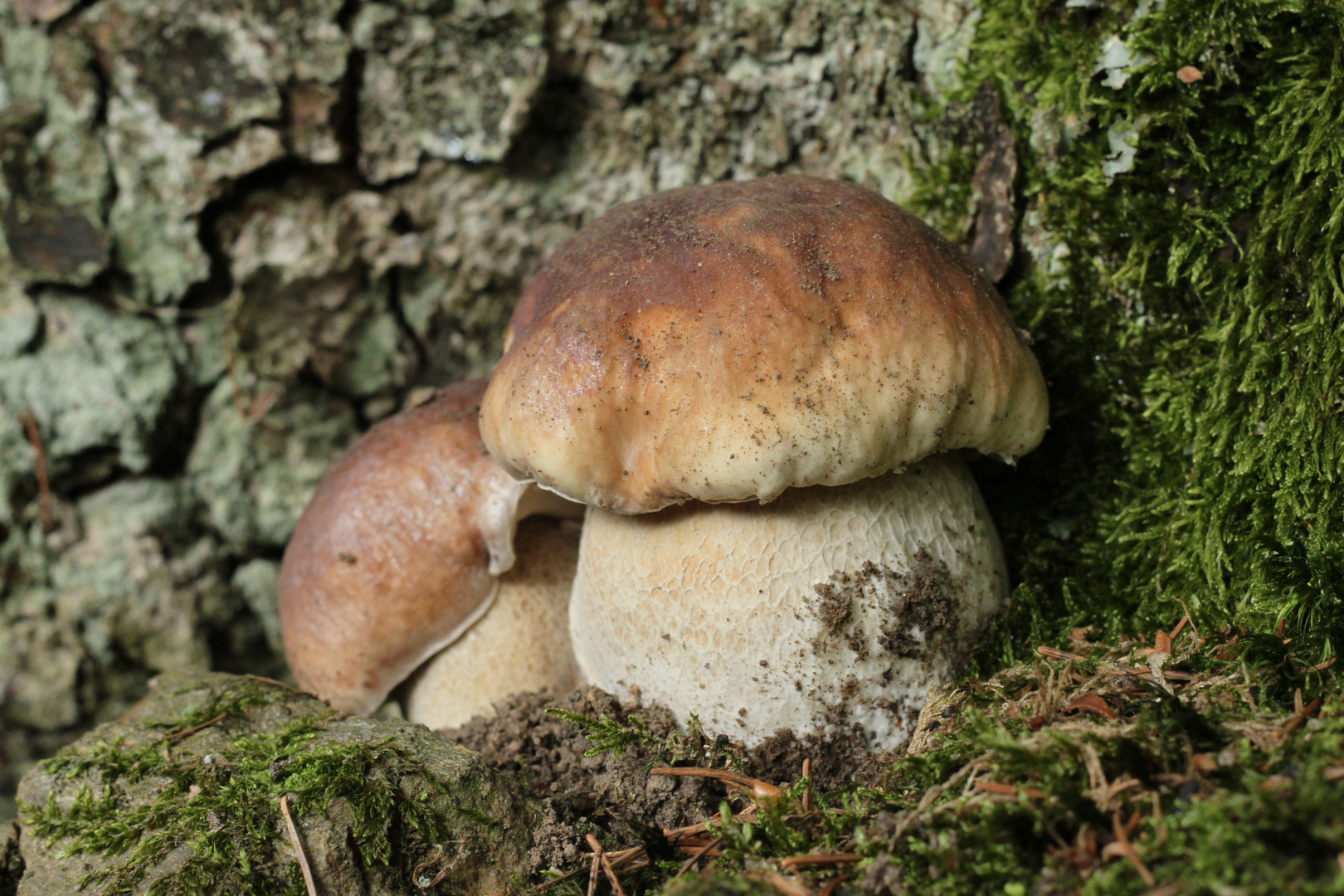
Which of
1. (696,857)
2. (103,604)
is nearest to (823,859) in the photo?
(696,857)

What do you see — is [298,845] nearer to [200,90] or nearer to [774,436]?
[774,436]

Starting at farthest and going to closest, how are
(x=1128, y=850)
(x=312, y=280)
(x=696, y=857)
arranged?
(x=312, y=280)
(x=696, y=857)
(x=1128, y=850)

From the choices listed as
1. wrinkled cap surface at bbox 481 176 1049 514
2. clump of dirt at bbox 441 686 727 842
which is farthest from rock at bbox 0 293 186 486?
wrinkled cap surface at bbox 481 176 1049 514

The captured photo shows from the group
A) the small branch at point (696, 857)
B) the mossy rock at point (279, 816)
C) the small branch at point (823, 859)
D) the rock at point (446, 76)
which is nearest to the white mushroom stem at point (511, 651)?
the mossy rock at point (279, 816)

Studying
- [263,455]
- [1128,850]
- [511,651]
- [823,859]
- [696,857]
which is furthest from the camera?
[263,455]

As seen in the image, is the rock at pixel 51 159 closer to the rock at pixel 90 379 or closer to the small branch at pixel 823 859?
the rock at pixel 90 379

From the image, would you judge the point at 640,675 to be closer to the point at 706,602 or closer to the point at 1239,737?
the point at 706,602

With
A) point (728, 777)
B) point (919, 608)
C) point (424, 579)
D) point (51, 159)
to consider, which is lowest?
point (728, 777)
